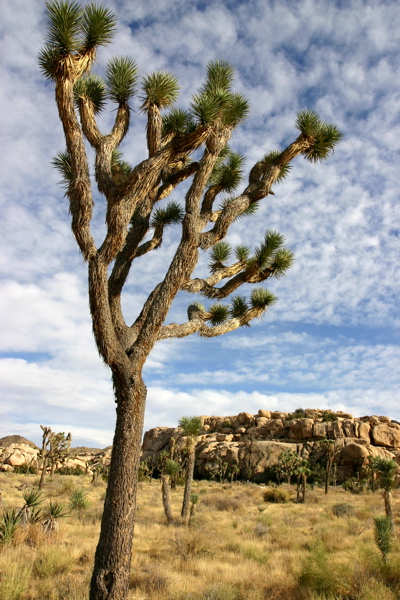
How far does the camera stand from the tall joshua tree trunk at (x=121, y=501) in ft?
15.1

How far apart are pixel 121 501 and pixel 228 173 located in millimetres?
6792

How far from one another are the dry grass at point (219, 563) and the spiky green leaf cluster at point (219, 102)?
7377 mm

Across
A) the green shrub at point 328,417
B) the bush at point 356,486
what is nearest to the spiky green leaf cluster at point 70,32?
the bush at point 356,486

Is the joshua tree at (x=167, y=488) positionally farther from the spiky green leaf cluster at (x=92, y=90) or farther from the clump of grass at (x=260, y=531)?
the spiky green leaf cluster at (x=92, y=90)

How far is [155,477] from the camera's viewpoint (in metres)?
38.9

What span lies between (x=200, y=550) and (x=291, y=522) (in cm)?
602

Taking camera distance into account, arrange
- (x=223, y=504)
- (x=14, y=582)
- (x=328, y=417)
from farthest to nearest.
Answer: (x=328, y=417) < (x=223, y=504) < (x=14, y=582)

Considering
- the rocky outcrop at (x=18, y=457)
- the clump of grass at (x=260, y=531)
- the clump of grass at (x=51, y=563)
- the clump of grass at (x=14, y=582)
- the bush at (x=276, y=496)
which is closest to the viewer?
the clump of grass at (x=14, y=582)

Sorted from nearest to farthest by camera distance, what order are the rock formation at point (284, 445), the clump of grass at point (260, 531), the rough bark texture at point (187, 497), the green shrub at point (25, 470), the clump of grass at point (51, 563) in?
the clump of grass at point (51, 563), the clump of grass at point (260, 531), the rough bark texture at point (187, 497), the rock formation at point (284, 445), the green shrub at point (25, 470)

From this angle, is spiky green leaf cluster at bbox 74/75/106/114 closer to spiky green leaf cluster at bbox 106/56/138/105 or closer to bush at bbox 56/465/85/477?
spiky green leaf cluster at bbox 106/56/138/105

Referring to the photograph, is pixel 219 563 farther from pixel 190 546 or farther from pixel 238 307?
pixel 238 307

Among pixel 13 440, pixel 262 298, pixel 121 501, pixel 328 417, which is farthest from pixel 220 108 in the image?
pixel 13 440

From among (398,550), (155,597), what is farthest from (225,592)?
(398,550)

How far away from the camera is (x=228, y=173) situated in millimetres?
8844
